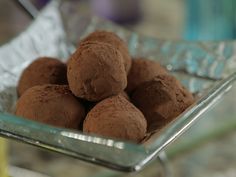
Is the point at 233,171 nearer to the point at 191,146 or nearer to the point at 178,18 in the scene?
the point at 191,146

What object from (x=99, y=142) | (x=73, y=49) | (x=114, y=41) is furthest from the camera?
(x=73, y=49)

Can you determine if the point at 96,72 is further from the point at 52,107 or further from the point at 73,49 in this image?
the point at 73,49

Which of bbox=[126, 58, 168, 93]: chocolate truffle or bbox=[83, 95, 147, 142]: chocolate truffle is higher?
bbox=[83, 95, 147, 142]: chocolate truffle

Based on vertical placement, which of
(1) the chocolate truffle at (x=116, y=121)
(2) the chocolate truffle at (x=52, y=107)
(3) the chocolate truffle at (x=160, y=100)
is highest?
(2) the chocolate truffle at (x=52, y=107)

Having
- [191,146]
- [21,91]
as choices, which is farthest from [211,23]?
[21,91]

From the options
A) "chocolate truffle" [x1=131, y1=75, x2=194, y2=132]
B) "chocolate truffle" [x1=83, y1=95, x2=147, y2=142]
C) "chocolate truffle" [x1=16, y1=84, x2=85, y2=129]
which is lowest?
"chocolate truffle" [x1=131, y1=75, x2=194, y2=132]

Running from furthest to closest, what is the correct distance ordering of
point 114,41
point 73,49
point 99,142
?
1. point 73,49
2. point 114,41
3. point 99,142

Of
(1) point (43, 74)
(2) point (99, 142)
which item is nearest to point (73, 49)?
(1) point (43, 74)

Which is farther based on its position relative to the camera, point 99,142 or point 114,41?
point 114,41
